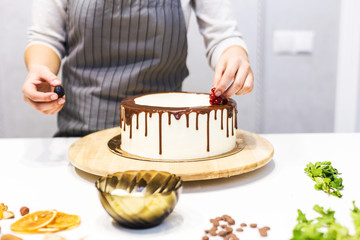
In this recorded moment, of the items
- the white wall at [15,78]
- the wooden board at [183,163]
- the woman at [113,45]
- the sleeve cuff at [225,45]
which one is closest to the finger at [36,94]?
the wooden board at [183,163]

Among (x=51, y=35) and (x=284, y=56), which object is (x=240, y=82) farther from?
(x=284, y=56)

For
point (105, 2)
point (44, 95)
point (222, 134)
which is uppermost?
point (105, 2)

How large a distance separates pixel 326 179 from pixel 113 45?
0.93 metres

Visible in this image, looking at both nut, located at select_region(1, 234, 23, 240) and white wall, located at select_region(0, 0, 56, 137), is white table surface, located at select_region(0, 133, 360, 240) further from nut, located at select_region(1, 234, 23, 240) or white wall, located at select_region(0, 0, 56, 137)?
white wall, located at select_region(0, 0, 56, 137)

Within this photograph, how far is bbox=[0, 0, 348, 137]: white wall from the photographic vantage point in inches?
91.2

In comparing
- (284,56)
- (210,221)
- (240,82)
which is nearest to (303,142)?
(240,82)

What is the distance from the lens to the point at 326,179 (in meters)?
0.92

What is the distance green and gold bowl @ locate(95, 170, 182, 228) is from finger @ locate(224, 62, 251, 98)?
1.43 ft

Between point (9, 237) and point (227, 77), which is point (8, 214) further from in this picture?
point (227, 77)

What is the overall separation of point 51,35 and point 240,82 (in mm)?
808

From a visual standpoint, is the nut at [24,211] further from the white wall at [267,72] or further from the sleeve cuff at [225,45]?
the white wall at [267,72]

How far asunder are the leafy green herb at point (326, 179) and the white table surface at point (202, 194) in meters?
0.02

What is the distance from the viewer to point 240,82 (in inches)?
46.7

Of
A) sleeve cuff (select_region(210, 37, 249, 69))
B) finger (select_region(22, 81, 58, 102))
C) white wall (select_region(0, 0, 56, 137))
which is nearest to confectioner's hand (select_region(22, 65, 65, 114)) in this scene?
finger (select_region(22, 81, 58, 102))
